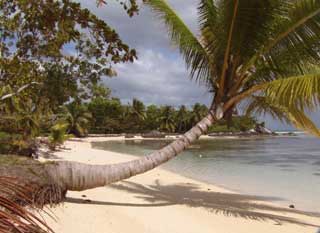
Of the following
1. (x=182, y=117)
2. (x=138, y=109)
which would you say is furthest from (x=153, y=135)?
(x=182, y=117)

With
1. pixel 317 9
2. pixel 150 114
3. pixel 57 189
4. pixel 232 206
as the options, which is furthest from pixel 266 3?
pixel 150 114

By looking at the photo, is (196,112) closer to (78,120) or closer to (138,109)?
(138,109)

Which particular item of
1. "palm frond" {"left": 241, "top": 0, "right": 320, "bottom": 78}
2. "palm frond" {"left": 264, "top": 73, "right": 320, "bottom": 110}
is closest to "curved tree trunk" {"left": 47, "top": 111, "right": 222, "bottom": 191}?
"palm frond" {"left": 264, "top": 73, "right": 320, "bottom": 110}

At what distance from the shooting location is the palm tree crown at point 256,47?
23.1ft

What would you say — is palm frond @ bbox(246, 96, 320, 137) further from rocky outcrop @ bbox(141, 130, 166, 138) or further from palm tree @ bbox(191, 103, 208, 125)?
palm tree @ bbox(191, 103, 208, 125)

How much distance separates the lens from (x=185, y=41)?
8180 millimetres

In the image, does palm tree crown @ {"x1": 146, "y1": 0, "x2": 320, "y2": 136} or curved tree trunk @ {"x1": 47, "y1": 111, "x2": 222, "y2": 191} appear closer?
curved tree trunk @ {"x1": 47, "y1": 111, "x2": 222, "y2": 191}

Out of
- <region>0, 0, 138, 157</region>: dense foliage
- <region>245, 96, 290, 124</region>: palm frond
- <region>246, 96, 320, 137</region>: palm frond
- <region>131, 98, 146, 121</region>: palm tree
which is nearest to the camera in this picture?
<region>0, 0, 138, 157</region>: dense foliage

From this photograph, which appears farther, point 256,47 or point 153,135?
point 153,135

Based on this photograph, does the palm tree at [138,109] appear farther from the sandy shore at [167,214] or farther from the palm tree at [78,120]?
the sandy shore at [167,214]

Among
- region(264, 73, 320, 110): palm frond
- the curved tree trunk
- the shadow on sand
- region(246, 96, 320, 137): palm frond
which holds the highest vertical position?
region(264, 73, 320, 110): palm frond

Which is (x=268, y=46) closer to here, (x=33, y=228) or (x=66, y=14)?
(x=66, y=14)

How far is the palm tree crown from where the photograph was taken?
7031 millimetres

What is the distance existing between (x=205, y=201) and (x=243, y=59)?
3012 mm
